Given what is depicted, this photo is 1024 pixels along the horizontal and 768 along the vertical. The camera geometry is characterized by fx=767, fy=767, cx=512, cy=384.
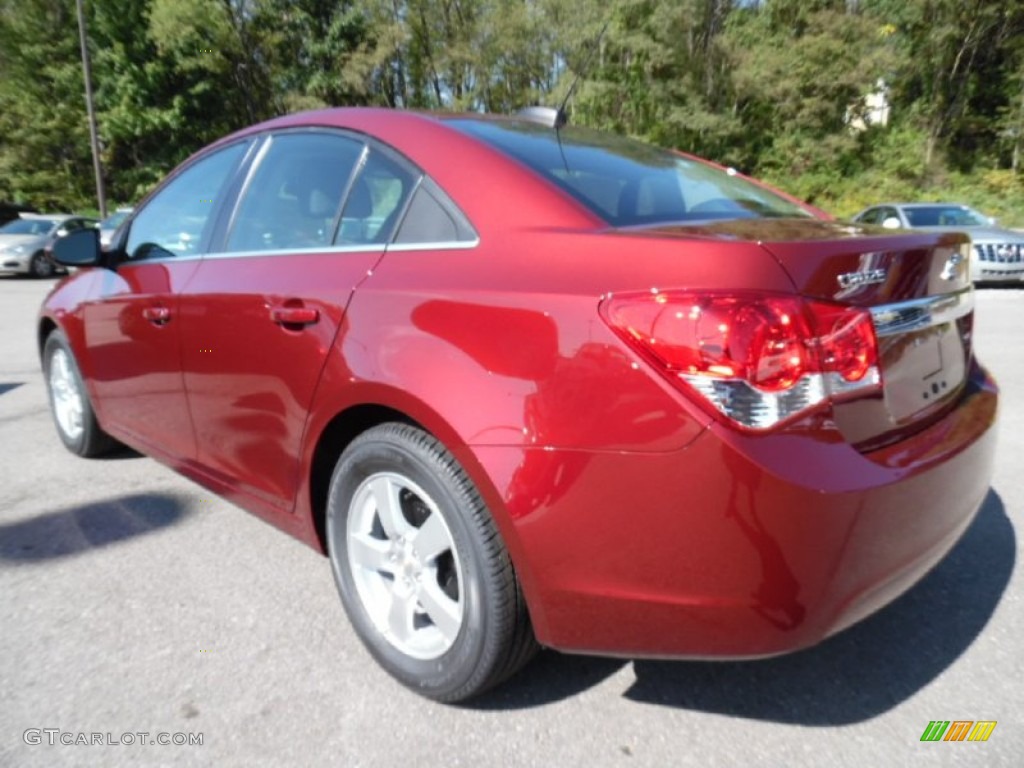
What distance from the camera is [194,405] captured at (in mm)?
2846

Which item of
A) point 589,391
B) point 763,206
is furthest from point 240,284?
point 763,206

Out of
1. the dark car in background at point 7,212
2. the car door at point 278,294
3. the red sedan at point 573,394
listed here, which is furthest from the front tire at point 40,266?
the red sedan at point 573,394

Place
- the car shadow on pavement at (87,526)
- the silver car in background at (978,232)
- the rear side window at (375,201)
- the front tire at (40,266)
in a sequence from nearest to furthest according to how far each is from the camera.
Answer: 1. the rear side window at (375,201)
2. the car shadow on pavement at (87,526)
3. the silver car in background at (978,232)
4. the front tire at (40,266)

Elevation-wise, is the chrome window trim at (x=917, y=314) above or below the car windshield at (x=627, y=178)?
below

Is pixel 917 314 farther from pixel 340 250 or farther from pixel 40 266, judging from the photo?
pixel 40 266

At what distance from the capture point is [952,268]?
200 centimetres

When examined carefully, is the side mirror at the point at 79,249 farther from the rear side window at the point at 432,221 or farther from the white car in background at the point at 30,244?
the white car in background at the point at 30,244

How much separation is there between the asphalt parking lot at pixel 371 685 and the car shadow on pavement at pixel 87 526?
0.04 m

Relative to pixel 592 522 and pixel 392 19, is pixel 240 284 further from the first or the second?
pixel 392 19

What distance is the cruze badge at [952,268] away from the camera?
A: 1945 mm

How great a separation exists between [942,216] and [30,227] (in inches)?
742

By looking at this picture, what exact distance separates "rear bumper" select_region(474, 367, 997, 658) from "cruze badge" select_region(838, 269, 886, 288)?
0.34m

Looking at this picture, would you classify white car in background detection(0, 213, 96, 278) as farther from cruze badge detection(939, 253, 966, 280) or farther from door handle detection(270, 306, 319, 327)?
cruze badge detection(939, 253, 966, 280)

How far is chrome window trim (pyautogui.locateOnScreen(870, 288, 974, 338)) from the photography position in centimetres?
170
